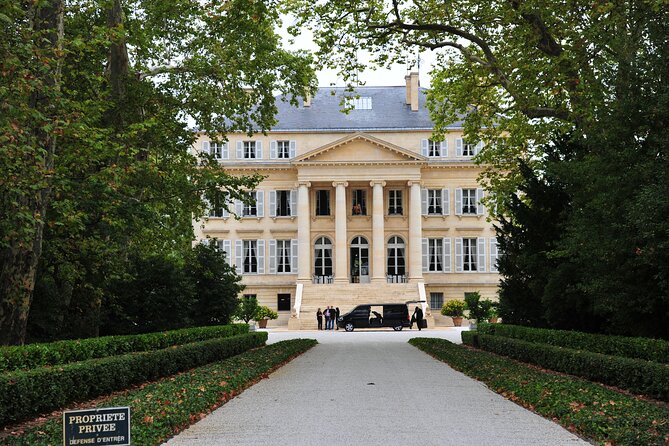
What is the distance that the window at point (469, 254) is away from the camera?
58.8 meters

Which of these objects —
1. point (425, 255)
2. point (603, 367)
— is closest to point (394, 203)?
point (425, 255)

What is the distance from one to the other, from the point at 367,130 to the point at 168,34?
3789 centimetres

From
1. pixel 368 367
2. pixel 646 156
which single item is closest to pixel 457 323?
pixel 368 367

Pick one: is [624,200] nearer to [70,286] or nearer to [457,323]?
[70,286]

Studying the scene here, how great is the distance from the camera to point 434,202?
59594 mm

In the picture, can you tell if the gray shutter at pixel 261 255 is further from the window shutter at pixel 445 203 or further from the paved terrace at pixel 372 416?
the paved terrace at pixel 372 416

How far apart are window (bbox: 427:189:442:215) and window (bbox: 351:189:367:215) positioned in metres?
4.54

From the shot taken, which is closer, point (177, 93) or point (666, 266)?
point (666, 266)

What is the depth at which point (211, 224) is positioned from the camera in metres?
59.9

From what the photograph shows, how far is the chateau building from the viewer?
57562mm

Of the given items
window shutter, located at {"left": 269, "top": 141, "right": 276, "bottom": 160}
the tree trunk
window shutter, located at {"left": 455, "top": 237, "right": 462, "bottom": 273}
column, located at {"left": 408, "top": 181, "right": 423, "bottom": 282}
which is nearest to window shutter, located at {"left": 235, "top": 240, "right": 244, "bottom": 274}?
window shutter, located at {"left": 269, "top": 141, "right": 276, "bottom": 160}

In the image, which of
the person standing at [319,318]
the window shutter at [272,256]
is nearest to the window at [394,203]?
the window shutter at [272,256]

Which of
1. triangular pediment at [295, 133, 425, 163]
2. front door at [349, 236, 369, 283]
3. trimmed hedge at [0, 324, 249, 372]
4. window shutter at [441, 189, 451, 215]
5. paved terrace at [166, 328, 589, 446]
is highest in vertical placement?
triangular pediment at [295, 133, 425, 163]

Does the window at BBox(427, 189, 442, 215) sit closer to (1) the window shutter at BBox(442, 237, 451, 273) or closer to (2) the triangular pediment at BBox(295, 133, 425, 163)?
(1) the window shutter at BBox(442, 237, 451, 273)
